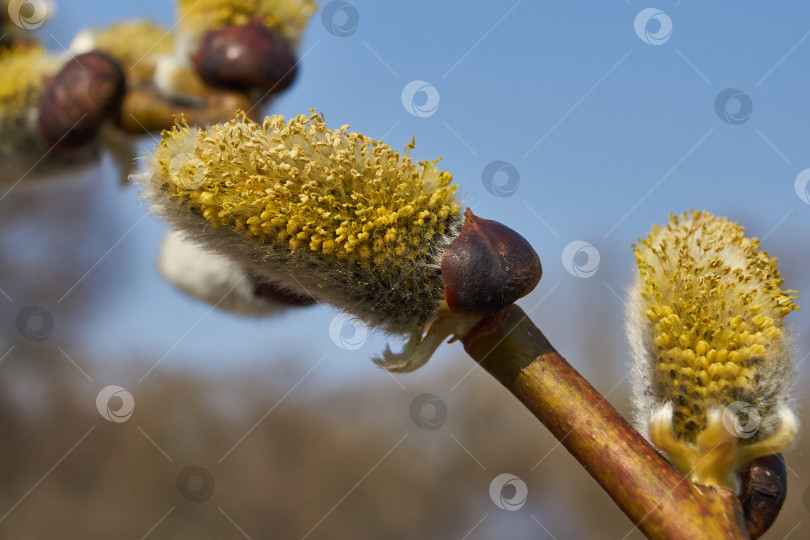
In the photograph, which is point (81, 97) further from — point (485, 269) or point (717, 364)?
point (717, 364)

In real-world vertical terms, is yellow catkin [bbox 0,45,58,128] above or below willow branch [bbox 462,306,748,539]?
below

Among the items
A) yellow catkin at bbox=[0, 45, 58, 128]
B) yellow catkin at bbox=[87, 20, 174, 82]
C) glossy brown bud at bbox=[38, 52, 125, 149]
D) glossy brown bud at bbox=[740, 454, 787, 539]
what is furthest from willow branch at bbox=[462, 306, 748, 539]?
Answer: yellow catkin at bbox=[0, 45, 58, 128]

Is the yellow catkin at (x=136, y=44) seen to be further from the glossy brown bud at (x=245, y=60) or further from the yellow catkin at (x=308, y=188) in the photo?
the yellow catkin at (x=308, y=188)

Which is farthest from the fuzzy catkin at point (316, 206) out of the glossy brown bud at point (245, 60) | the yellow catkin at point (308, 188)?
the glossy brown bud at point (245, 60)

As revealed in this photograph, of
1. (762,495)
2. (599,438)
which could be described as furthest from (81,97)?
(762,495)

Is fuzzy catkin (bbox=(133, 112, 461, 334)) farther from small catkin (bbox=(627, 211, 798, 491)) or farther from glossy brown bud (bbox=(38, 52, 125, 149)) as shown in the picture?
glossy brown bud (bbox=(38, 52, 125, 149))

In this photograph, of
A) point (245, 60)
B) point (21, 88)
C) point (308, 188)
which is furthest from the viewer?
point (21, 88)
